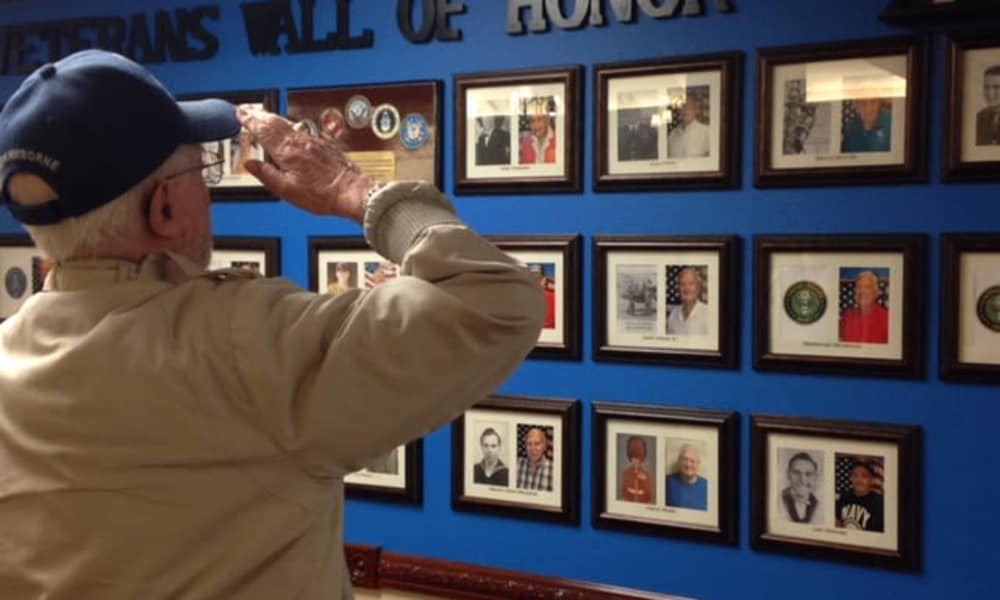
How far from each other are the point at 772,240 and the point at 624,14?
630 mm

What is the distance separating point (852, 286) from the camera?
7.23 feet

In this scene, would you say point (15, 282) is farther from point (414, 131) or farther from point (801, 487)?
point (801, 487)

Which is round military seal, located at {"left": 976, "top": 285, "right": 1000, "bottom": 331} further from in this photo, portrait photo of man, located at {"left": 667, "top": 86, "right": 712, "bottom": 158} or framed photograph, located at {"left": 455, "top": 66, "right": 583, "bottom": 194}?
framed photograph, located at {"left": 455, "top": 66, "right": 583, "bottom": 194}

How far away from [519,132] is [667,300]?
553 millimetres

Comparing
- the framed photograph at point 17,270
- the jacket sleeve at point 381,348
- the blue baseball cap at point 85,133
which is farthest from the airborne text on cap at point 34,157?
the framed photograph at point 17,270

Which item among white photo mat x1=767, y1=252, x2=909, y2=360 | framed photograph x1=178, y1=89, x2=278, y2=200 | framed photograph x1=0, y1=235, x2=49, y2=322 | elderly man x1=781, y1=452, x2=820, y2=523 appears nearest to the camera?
white photo mat x1=767, y1=252, x2=909, y2=360

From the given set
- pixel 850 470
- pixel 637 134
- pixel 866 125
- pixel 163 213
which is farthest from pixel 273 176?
pixel 850 470

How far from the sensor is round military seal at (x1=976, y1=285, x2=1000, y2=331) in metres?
2.08

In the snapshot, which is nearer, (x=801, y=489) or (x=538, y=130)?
(x=801, y=489)

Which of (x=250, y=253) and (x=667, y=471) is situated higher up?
(x=250, y=253)

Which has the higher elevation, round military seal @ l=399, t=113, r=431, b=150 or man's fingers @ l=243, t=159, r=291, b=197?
round military seal @ l=399, t=113, r=431, b=150

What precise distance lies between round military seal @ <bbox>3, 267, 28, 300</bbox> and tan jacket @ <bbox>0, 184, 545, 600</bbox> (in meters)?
2.25

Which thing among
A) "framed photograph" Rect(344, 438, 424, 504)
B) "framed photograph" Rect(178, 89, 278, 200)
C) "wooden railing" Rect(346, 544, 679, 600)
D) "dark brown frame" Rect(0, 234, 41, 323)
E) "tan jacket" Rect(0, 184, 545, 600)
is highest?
"framed photograph" Rect(178, 89, 278, 200)

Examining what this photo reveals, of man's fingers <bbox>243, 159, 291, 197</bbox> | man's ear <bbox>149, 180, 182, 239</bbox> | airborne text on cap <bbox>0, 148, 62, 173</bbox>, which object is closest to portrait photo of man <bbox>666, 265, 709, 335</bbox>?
man's fingers <bbox>243, 159, 291, 197</bbox>
